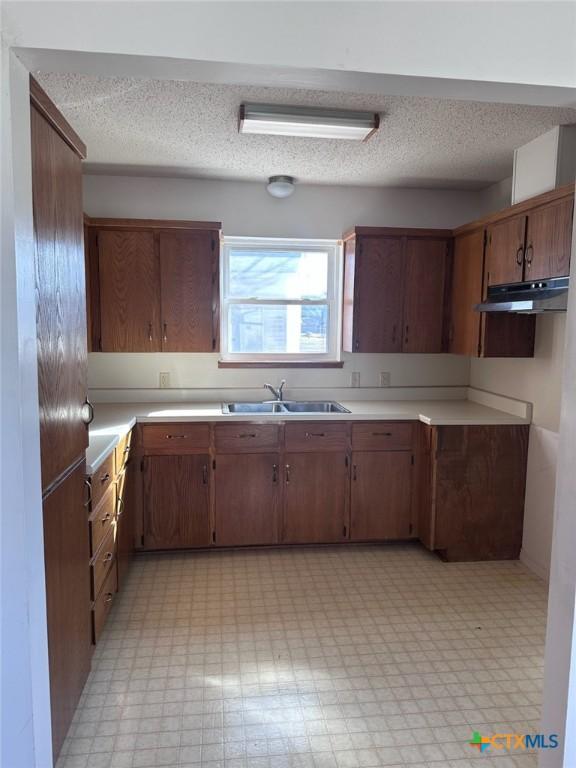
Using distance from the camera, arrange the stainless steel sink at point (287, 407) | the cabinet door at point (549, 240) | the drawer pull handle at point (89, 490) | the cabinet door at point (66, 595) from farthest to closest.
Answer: the stainless steel sink at point (287, 407), the cabinet door at point (549, 240), the drawer pull handle at point (89, 490), the cabinet door at point (66, 595)

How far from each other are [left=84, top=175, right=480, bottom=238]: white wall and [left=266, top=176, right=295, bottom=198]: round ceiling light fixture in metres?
0.15

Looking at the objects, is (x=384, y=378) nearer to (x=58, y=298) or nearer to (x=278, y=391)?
(x=278, y=391)

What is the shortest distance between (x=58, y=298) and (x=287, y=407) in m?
2.27

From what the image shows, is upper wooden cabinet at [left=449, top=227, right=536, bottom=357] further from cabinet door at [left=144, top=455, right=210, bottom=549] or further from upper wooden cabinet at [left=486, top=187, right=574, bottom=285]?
cabinet door at [left=144, top=455, right=210, bottom=549]

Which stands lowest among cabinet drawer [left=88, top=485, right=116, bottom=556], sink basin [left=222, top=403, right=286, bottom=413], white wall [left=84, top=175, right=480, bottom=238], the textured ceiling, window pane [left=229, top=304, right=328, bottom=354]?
cabinet drawer [left=88, top=485, right=116, bottom=556]

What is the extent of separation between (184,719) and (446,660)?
45.8 inches

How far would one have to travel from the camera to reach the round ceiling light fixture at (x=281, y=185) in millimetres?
3447

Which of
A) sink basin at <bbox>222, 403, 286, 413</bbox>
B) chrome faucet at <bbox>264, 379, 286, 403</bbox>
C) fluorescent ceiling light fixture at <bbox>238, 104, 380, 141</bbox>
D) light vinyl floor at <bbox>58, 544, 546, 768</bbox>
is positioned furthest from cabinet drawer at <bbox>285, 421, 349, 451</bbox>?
fluorescent ceiling light fixture at <bbox>238, 104, 380, 141</bbox>

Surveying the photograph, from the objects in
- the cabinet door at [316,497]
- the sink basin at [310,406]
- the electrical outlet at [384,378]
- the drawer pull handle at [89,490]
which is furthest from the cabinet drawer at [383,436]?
the drawer pull handle at [89,490]

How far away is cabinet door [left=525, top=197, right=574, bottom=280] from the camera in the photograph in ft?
7.88

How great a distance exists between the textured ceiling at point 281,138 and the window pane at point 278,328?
35.9 inches

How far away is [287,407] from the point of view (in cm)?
369

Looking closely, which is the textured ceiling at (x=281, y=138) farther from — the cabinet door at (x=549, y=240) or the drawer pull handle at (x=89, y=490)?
the drawer pull handle at (x=89, y=490)

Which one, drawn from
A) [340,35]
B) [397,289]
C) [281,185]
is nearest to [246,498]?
[397,289]
